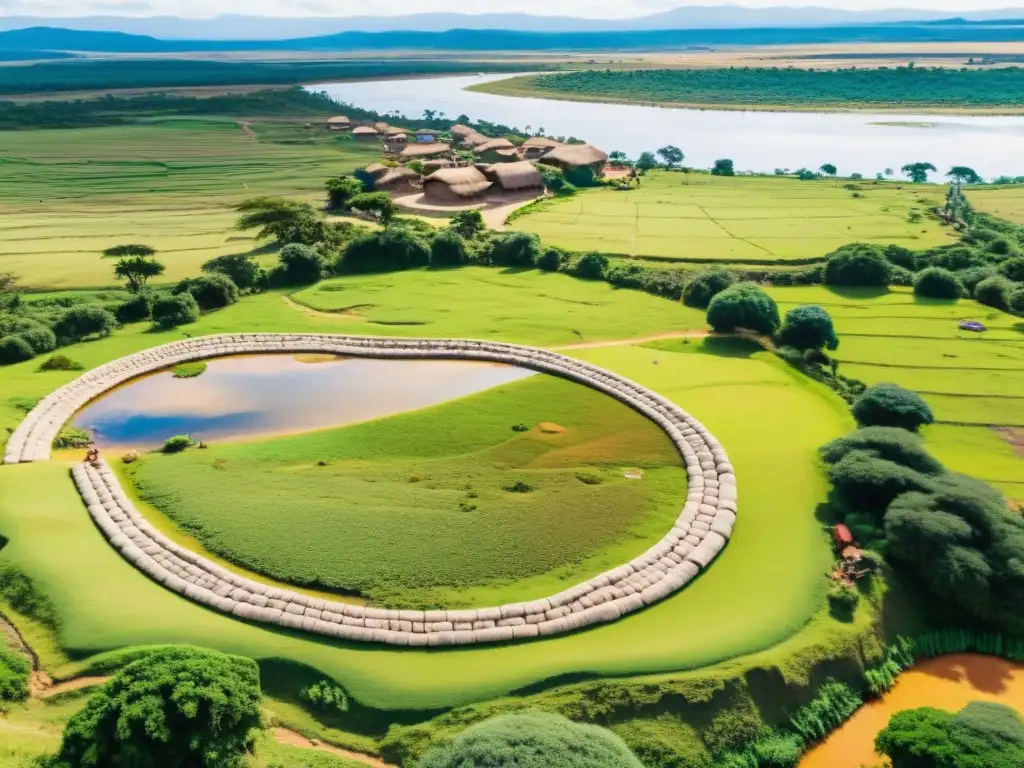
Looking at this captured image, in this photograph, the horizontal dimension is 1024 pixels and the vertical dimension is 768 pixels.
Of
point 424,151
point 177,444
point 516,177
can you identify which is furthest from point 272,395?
point 424,151

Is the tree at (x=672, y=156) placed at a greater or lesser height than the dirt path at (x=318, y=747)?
greater

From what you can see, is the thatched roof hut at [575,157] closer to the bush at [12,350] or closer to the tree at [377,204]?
the tree at [377,204]

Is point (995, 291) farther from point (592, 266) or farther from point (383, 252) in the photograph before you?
point (383, 252)

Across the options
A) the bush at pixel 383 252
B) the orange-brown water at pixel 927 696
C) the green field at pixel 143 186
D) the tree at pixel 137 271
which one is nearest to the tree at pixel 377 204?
the green field at pixel 143 186

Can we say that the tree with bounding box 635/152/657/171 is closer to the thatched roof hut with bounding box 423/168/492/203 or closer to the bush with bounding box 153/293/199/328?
the thatched roof hut with bounding box 423/168/492/203

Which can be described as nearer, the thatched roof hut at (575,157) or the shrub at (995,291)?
the shrub at (995,291)

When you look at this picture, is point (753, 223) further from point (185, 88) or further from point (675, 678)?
point (185, 88)

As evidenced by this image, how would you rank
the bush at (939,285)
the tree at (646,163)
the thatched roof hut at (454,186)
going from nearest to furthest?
the bush at (939,285) < the thatched roof hut at (454,186) < the tree at (646,163)
